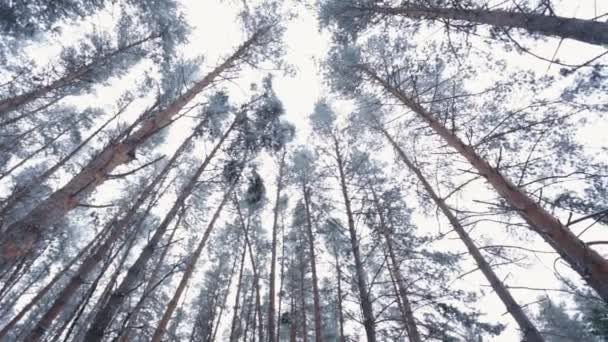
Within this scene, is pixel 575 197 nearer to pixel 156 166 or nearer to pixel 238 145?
pixel 238 145

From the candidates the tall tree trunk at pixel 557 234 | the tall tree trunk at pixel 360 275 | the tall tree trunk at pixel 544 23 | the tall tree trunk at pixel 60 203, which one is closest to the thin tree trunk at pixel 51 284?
the tall tree trunk at pixel 60 203

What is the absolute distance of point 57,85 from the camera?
30.3ft

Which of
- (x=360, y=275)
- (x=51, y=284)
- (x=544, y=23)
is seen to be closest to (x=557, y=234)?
(x=544, y=23)

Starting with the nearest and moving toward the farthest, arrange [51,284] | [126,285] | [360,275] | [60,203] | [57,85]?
[60,203] < [126,285] < [360,275] < [51,284] < [57,85]

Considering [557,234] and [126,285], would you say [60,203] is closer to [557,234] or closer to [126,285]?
[126,285]

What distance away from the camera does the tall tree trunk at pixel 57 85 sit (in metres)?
8.07

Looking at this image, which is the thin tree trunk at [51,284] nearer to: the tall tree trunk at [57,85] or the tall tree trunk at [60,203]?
the tall tree trunk at [60,203]

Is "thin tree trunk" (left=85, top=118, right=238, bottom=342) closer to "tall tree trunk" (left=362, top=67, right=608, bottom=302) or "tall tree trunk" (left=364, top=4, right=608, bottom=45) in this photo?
"tall tree trunk" (left=362, top=67, right=608, bottom=302)

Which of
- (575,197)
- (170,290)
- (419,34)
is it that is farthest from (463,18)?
(170,290)

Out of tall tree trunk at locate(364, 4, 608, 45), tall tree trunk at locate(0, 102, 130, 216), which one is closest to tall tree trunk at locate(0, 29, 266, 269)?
tall tree trunk at locate(0, 102, 130, 216)

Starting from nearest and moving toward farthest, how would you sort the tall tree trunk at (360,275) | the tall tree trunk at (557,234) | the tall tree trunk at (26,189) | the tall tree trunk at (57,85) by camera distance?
the tall tree trunk at (26,189) → the tall tree trunk at (557,234) → the tall tree trunk at (360,275) → the tall tree trunk at (57,85)

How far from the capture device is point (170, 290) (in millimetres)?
22844

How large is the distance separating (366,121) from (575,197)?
6750 mm

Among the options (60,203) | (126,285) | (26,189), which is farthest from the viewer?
(126,285)
